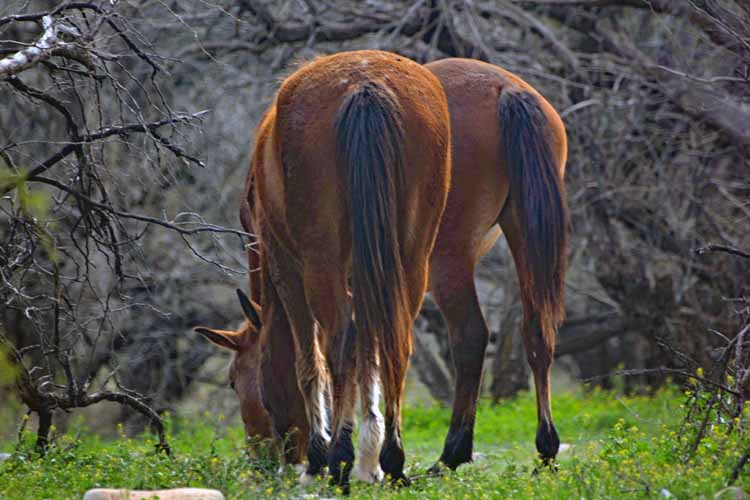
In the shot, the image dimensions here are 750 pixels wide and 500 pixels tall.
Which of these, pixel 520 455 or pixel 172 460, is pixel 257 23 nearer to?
pixel 520 455

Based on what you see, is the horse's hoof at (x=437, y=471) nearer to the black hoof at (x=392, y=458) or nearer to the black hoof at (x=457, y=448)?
the black hoof at (x=457, y=448)

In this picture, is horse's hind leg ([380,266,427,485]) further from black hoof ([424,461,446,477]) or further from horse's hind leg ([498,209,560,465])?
horse's hind leg ([498,209,560,465])

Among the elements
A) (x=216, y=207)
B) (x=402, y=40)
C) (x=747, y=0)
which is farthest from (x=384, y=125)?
(x=216, y=207)

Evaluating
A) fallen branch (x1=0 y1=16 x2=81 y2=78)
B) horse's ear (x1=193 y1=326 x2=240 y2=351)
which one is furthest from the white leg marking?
fallen branch (x1=0 y1=16 x2=81 y2=78)

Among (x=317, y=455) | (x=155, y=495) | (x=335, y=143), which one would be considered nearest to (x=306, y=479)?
(x=317, y=455)

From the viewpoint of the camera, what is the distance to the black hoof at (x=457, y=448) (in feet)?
21.5

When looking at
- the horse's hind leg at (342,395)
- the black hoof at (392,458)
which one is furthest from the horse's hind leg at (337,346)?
the black hoof at (392,458)

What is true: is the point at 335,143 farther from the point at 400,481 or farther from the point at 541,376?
the point at 541,376

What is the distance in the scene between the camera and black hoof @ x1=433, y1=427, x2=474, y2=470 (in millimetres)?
6539

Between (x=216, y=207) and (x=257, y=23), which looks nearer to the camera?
(x=257, y=23)

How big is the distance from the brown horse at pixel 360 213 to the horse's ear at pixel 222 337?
1.07 m

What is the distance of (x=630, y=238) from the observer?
11.7 meters

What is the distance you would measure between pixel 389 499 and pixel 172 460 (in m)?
1.47

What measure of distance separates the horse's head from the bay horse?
0.02m
